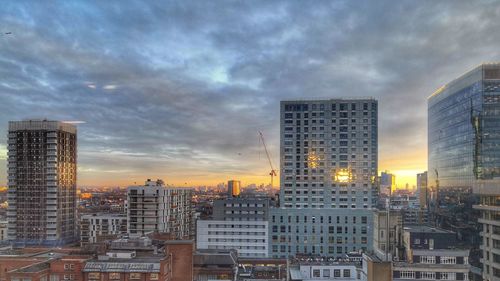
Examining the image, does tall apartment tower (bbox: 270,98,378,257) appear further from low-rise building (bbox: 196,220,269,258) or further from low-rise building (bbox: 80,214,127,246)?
low-rise building (bbox: 80,214,127,246)

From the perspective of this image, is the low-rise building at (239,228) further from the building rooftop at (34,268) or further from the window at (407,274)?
the window at (407,274)

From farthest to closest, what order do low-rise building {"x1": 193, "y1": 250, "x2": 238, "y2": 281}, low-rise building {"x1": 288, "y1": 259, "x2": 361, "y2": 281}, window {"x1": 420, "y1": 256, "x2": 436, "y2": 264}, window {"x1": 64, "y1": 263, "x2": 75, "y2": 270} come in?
low-rise building {"x1": 193, "y1": 250, "x2": 238, "y2": 281} < low-rise building {"x1": 288, "y1": 259, "x2": 361, "y2": 281} < window {"x1": 64, "y1": 263, "x2": 75, "y2": 270} < window {"x1": 420, "y1": 256, "x2": 436, "y2": 264}

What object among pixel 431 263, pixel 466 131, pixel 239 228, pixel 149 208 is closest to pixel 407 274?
pixel 431 263

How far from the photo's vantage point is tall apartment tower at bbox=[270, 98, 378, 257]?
610 inches

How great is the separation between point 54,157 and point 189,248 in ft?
33.6

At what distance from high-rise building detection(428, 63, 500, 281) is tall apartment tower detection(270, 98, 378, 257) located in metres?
3.03

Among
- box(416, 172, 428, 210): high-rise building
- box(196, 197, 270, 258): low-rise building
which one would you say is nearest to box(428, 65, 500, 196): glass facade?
box(416, 172, 428, 210): high-rise building

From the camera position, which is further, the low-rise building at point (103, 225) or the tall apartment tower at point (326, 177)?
the low-rise building at point (103, 225)

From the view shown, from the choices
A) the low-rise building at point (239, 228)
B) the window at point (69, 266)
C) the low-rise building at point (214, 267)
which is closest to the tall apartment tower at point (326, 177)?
the low-rise building at point (239, 228)

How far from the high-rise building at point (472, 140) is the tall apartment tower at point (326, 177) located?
119 inches

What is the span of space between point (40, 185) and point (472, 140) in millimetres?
15198

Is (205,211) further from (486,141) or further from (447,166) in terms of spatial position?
(486,141)

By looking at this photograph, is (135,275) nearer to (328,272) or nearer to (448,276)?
(328,272)

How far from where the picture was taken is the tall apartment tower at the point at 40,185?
1650 cm
